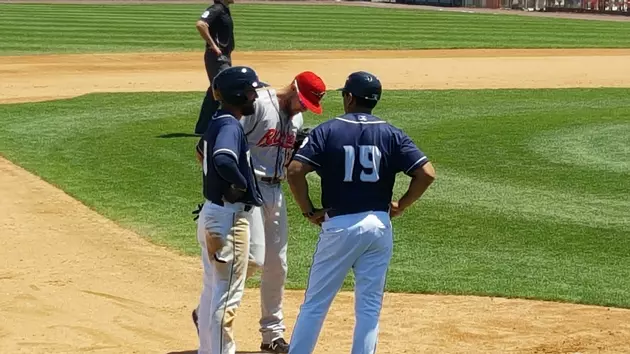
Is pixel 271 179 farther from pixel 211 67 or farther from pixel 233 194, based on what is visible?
pixel 211 67

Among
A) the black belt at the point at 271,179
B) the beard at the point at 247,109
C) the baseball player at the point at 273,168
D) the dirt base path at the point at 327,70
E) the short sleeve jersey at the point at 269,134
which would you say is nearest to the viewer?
the beard at the point at 247,109

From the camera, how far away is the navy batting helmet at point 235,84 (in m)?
6.16

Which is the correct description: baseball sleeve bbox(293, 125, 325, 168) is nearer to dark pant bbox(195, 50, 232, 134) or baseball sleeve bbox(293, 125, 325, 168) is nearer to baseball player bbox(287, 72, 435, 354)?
baseball player bbox(287, 72, 435, 354)

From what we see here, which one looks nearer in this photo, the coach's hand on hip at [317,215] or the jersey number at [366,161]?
the jersey number at [366,161]

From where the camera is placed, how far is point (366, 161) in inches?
234

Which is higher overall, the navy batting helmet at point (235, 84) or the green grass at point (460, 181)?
the navy batting helmet at point (235, 84)

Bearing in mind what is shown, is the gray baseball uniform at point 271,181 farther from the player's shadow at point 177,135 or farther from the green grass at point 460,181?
the player's shadow at point 177,135

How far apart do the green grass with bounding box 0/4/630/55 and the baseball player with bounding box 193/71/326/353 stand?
66.6 ft

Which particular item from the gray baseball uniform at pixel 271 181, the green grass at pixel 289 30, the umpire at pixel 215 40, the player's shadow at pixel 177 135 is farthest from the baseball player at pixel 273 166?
the green grass at pixel 289 30

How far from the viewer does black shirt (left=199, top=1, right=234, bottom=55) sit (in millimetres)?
14344

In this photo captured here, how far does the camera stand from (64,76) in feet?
71.7

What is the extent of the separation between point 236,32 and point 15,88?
14065 mm

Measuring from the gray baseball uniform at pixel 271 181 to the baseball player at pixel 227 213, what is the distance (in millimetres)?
420

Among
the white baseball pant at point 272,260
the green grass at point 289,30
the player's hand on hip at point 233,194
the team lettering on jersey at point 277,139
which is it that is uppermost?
the team lettering on jersey at point 277,139
